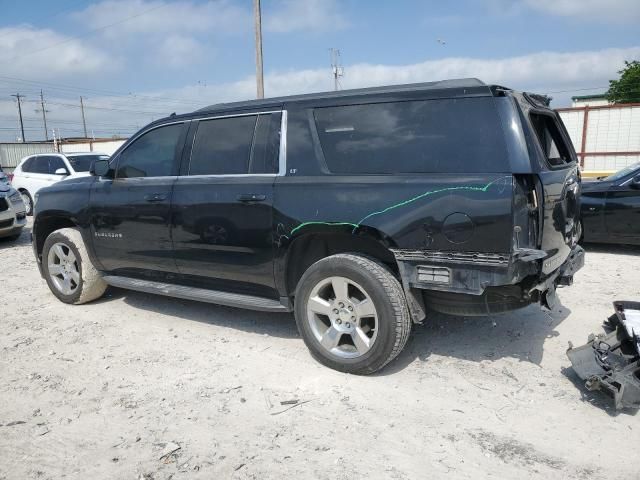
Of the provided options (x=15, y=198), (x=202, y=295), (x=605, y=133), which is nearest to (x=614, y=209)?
(x=202, y=295)

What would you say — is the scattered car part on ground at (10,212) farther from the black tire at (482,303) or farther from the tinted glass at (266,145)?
the black tire at (482,303)

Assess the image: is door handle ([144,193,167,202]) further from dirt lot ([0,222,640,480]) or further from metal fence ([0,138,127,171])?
metal fence ([0,138,127,171])

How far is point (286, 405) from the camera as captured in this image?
10.7 feet

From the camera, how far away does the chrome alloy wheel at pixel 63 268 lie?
5340mm

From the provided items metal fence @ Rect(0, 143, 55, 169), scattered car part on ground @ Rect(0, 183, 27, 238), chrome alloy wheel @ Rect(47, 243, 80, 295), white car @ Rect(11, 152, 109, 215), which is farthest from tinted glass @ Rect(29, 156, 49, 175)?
metal fence @ Rect(0, 143, 55, 169)

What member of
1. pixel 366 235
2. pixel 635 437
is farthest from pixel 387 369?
pixel 635 437

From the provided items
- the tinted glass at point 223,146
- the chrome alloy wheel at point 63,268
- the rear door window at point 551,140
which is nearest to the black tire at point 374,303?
the tinted glass at point 223,146

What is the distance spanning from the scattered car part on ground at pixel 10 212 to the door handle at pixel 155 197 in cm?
597

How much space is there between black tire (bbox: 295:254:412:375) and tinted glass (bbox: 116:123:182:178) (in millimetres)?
1775

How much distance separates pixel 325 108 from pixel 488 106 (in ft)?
3.89

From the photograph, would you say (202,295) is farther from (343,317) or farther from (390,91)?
(390,91)

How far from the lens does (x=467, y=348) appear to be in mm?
4066

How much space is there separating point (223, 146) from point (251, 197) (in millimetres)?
644

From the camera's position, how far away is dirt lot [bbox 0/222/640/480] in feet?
8.77
